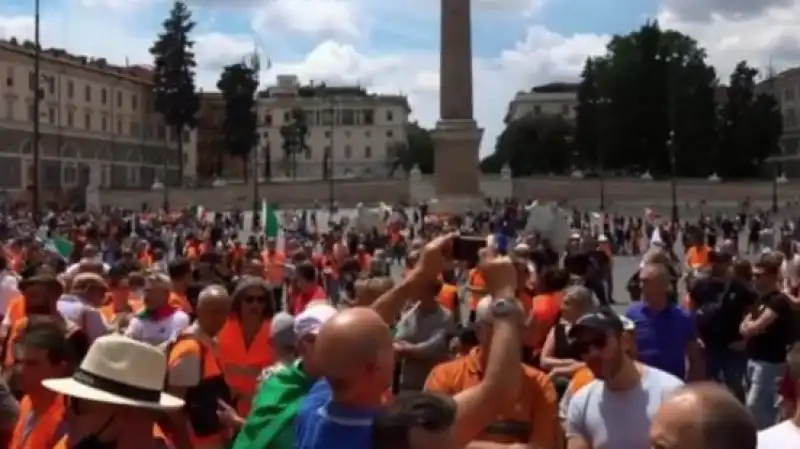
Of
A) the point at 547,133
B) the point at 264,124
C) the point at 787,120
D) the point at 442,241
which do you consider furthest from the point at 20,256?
the point at 264,124

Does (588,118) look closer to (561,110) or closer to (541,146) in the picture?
(541,146)

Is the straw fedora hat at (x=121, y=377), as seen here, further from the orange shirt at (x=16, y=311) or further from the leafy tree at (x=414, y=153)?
the leafy tree at (x=414, y=153)

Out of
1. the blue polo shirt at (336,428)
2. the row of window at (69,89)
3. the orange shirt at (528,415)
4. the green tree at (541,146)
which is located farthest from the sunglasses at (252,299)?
the green tree at (541,146)

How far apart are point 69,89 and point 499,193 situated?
99.9ft

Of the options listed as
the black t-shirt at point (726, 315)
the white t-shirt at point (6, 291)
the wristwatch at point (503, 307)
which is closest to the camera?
the wristwatch at point (503, 307)

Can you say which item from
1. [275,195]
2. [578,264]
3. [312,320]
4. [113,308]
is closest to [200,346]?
[312,320]

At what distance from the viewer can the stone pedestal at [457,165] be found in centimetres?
5091

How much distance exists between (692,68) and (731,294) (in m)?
78.9

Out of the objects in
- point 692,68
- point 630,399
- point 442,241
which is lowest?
point 630,399

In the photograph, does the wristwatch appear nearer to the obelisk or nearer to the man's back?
the man's back

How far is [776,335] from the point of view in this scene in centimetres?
842

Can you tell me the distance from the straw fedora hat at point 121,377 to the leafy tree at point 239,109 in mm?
87280

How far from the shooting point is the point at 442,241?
15.2 ft

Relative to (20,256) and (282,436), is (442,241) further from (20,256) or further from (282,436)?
(20,256)
